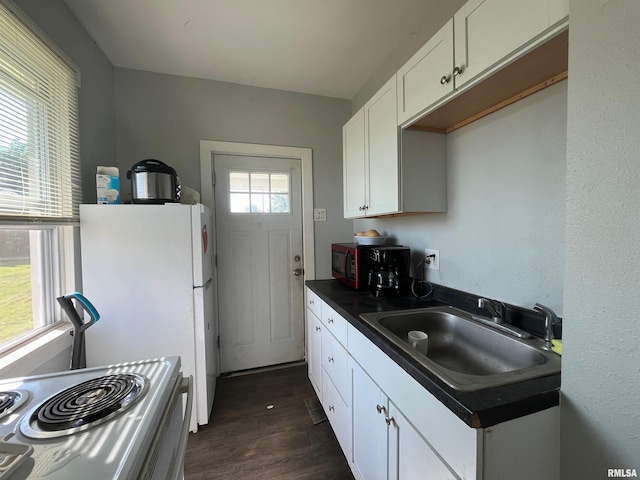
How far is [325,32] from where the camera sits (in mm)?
1689

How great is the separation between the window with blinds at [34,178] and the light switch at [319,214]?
1.68 metres

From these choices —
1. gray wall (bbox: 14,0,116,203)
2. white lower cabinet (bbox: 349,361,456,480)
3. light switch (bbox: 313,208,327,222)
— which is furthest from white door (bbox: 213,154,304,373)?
white lower cabinet (bbox: 349,361,456,480)

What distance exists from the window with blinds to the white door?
97 cm

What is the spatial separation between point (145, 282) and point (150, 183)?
2.00 ft

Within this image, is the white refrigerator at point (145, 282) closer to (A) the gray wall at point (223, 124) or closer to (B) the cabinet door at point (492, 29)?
(A) the gray wall at point (223, 124)

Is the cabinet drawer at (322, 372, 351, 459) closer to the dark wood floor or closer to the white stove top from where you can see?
the dark wood floor

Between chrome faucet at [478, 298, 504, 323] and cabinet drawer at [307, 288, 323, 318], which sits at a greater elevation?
chrome faucet at [478, 298, 504, 323]

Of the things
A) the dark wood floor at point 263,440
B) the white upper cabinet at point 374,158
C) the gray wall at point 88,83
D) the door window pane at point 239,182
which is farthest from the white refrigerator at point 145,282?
the white upper cabinet at point 374,158

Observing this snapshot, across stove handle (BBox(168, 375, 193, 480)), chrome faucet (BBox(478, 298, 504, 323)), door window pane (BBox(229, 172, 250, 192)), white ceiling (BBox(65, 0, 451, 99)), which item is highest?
white ceiling (BBox(65, 0, 451, 99))

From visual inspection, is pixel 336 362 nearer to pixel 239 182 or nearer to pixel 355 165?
pixel 355 165

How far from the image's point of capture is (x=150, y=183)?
160 centimetres

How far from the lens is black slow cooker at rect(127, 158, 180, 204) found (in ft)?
5.26

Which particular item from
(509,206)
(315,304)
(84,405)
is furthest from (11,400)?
(509,206)

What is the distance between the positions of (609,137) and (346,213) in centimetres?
156
